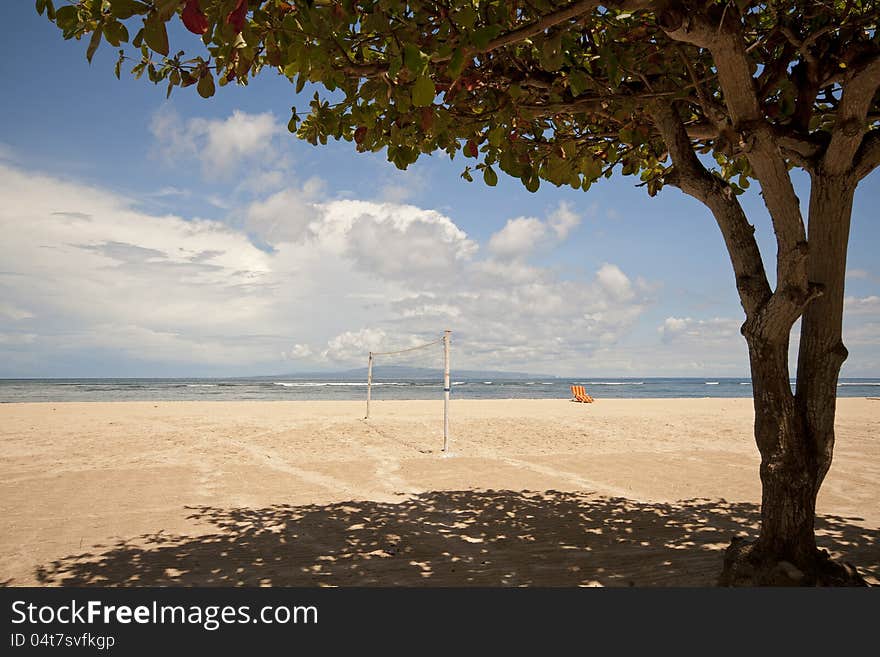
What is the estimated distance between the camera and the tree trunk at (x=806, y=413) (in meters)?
3.86

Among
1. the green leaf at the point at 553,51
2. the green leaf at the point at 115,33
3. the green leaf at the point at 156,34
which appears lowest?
the green leaf at the point at 156,34

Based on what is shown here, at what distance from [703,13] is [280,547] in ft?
17.3

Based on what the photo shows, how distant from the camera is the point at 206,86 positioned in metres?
3.28

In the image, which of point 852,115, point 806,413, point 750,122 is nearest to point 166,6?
point 750,122

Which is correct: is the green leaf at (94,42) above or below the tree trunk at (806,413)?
above

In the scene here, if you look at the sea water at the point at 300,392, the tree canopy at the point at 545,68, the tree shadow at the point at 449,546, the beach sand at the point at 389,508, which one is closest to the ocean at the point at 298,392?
the sea water at the point at 300,392

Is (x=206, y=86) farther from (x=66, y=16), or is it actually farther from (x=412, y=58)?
(x=412, y=58)

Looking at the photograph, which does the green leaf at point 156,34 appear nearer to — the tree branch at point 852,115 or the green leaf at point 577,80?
the green leaf at point 577,80

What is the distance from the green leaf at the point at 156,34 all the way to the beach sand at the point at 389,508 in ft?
12.2

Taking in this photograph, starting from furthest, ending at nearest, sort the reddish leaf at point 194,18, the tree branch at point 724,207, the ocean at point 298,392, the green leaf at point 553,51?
the ocean at point 298,392 < the tree branch at point 724,207 < the green leaf at point 553,51 < the reddish leaf at point 194,18

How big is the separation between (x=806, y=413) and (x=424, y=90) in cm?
341

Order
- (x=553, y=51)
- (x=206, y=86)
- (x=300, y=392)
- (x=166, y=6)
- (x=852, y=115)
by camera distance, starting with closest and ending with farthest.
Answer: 1. (x=166, y=6)
2. (x=553, y=51)
3. (x=206, y=86)
4. (x=852, y=115)
5. (x=300, y=392)

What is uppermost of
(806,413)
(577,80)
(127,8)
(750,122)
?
(577,80)

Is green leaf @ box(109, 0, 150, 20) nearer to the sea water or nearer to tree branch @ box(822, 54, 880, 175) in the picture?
tree branch @ box(822, 54, 880, 175)
